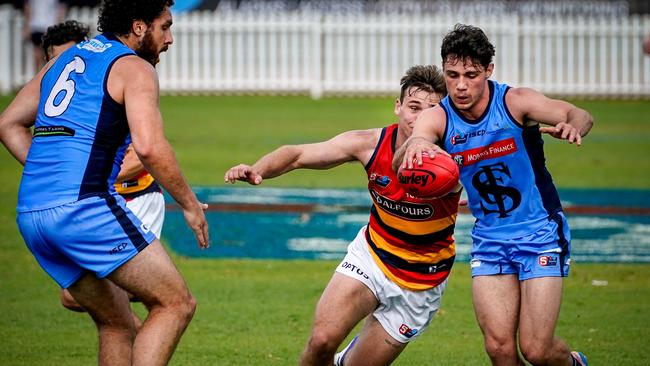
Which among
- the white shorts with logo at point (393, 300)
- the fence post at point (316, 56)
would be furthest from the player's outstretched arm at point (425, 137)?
the fence post at point (316, 56)

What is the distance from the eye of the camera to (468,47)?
6547 millimetres

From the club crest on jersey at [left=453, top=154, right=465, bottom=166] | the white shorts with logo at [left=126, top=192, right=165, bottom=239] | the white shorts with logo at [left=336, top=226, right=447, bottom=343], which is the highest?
the club crest on jersey at [left=453, top=154, right=465, bottom=166]

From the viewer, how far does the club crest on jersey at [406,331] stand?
6805mm

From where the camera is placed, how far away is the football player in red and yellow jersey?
6.76 meters

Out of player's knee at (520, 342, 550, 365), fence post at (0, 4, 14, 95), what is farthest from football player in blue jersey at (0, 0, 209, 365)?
fence post at (0, 4, 14, 95)

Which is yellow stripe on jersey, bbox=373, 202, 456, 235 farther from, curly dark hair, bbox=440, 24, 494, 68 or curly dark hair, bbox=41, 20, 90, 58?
curly dark hair, bbox=41, 20, 90, 58

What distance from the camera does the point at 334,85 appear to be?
28.2 metres

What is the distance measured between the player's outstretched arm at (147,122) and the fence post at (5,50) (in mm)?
22507

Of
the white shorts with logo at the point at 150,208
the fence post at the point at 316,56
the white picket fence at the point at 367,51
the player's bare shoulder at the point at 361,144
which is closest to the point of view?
the player's bare shoulder at the point at 361,144

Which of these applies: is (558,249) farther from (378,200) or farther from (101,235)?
(101,235)

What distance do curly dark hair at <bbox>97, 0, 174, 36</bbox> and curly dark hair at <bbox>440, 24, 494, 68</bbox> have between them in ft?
5.67

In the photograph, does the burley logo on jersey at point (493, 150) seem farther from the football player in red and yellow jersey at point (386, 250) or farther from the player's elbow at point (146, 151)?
the player's elbow at point (146, 151)

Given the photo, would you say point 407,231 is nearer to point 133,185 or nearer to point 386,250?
point 386,250

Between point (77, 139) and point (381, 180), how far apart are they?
6.73ft
